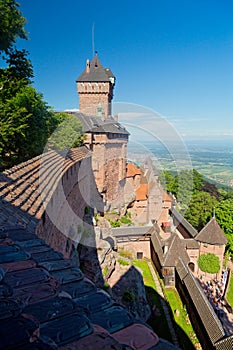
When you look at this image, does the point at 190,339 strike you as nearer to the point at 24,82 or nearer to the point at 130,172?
the point at 24,82

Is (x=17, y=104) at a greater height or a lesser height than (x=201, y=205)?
greater

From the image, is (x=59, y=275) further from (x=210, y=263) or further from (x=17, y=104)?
(x=210, y=263)

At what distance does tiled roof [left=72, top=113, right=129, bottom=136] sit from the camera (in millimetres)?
20297

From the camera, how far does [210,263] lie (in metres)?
18.1

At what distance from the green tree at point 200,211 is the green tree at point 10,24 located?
21.8m

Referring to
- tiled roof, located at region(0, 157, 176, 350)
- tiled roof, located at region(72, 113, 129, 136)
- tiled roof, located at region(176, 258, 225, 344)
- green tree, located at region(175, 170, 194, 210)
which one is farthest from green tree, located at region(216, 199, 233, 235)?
tiled roof, located at region(0, 157, 176, 350)

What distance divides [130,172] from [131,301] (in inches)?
770

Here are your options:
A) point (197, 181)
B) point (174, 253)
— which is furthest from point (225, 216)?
point (197, 181)

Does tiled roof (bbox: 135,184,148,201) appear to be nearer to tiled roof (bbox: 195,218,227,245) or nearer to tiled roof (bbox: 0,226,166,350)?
tiled roof (bbox: 195,218,227,245)

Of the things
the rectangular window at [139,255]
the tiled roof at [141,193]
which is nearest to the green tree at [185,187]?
the tiled roof at [141,193]

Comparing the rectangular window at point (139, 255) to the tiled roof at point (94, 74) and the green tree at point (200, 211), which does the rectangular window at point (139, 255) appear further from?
the tiled roof at point (94, 74)

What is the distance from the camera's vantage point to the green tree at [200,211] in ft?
84.4

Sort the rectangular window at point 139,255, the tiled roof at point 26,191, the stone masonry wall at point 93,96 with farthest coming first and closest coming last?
the stone masonry wall at point 93,96
the rectangular window at point 139,255
the tiled roof at point 26,191

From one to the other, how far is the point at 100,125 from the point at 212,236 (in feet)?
41.6
